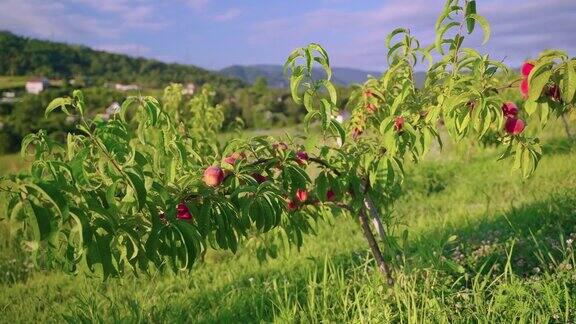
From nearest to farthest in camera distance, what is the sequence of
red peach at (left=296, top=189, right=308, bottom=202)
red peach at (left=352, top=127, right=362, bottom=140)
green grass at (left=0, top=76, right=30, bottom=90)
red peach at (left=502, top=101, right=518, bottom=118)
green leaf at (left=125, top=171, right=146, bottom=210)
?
1. green leaf at (left=125, top=171, right=146, bottom=210)
2. red peach at (left=502, top=101, right=518, bottom=118)
3. red peach at (left=296, top=189, right=308, bottom=202)
4. red peach at (left=352, top=127, right=362, bottom=140)
5. green grass at (left=0, top=76, right=30, bottom=90)

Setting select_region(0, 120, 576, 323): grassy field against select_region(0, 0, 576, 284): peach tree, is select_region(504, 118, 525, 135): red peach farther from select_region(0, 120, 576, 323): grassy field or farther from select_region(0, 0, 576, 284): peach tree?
select_region(0, 120, 576, 323): grassy field

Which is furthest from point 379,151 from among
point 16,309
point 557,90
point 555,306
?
point 16,309

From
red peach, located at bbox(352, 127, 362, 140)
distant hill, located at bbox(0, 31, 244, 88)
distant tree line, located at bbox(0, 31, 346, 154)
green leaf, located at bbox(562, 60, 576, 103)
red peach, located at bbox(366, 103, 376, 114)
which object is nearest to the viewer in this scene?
green leaf, located at bbox(562, 60, 576, 103)

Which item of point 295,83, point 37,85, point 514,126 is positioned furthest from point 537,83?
point 37,85

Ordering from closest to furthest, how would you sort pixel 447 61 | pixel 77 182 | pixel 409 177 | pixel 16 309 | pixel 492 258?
1. pixel 77 182
2. pixel 447 61
3. pixel 492 258
4. pixel 16 309
5. pixel 409 177

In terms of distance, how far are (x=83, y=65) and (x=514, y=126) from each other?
2260 inches

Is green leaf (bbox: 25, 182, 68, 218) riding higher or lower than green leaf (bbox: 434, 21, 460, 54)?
lower

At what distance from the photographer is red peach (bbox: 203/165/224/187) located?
1.80 meters

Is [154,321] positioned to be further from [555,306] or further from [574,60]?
[574,60]

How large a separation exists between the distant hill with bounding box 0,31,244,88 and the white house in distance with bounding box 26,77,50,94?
3919mm

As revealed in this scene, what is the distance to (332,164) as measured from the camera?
2244 mm

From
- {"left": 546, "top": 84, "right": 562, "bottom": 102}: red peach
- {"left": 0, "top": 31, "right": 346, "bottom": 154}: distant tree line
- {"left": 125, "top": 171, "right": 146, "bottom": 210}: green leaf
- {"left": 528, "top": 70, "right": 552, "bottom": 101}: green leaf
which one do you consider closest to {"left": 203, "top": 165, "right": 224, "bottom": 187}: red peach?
{"left": 125, "top": 171, "right": 146, "bottom": 210}: green leaf

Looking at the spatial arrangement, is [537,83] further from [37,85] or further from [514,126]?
[37,85]

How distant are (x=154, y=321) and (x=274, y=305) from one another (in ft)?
2.14
